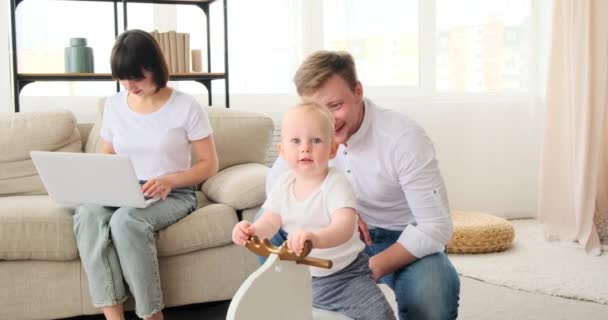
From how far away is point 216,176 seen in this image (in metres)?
2.94

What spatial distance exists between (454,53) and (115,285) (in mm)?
2870

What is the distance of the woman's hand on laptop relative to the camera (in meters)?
2.47

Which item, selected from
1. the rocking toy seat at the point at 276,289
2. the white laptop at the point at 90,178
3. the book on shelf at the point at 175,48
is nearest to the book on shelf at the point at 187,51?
the book on shelf at the point at 175,48

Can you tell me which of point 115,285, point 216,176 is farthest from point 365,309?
point 216,176

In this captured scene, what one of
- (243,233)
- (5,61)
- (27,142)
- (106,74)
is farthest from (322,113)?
(5,61)

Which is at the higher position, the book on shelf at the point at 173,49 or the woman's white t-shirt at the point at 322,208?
the book on shelf at the point at 173,49

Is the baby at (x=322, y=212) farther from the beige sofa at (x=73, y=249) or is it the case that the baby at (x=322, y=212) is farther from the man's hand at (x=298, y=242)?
the beige sofa at (x=73, y=249)

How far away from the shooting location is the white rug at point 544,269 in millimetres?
3057

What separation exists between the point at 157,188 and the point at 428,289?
1.03 meters

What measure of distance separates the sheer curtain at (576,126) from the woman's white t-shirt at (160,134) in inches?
83.7

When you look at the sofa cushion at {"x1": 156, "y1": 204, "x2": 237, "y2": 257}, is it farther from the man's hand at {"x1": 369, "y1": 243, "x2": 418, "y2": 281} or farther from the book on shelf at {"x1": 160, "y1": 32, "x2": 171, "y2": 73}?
the book on shelf at {"x1": 160, "y1": 32, "x2": 171, "y2": 73}

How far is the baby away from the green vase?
204 cm

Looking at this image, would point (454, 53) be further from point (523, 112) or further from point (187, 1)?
point (187, 1)

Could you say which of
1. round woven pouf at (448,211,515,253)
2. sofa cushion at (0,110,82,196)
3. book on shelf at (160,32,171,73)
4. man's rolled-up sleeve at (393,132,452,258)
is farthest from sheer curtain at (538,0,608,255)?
sofa cushion at (0,110,82,196)
